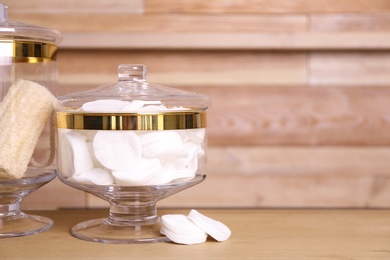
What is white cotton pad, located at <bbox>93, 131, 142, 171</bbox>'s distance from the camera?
677 mm

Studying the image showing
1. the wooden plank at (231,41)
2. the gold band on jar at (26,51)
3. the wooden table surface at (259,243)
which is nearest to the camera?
the wooden table surface at (259,243)

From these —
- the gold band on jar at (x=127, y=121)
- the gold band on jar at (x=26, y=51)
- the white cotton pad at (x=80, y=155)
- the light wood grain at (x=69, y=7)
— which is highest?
the light wood grain at (x=69, y=7)

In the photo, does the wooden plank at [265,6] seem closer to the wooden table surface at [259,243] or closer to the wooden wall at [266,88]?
the wooden wall at [266,88]

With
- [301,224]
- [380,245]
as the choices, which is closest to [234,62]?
[301,224]

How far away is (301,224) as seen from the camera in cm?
82

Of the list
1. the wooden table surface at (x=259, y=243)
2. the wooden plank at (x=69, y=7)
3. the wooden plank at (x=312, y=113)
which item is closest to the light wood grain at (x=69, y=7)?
the wooden plank at (x=69, y=7)

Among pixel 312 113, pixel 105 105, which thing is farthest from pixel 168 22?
pixel 105 105

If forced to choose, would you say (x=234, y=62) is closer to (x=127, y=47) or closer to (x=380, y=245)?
(x=127, y=47)

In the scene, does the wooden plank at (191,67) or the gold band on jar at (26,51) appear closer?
the gold band on jar at (26,51)

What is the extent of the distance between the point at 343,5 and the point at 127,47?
425 millimetres

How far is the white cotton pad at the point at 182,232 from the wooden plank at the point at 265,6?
0.52m

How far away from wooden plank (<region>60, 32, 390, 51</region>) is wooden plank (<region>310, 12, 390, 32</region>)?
0.03m

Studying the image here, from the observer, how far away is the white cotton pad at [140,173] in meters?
0.68

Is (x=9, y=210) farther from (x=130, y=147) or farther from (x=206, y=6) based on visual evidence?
(x=206, y=6)
